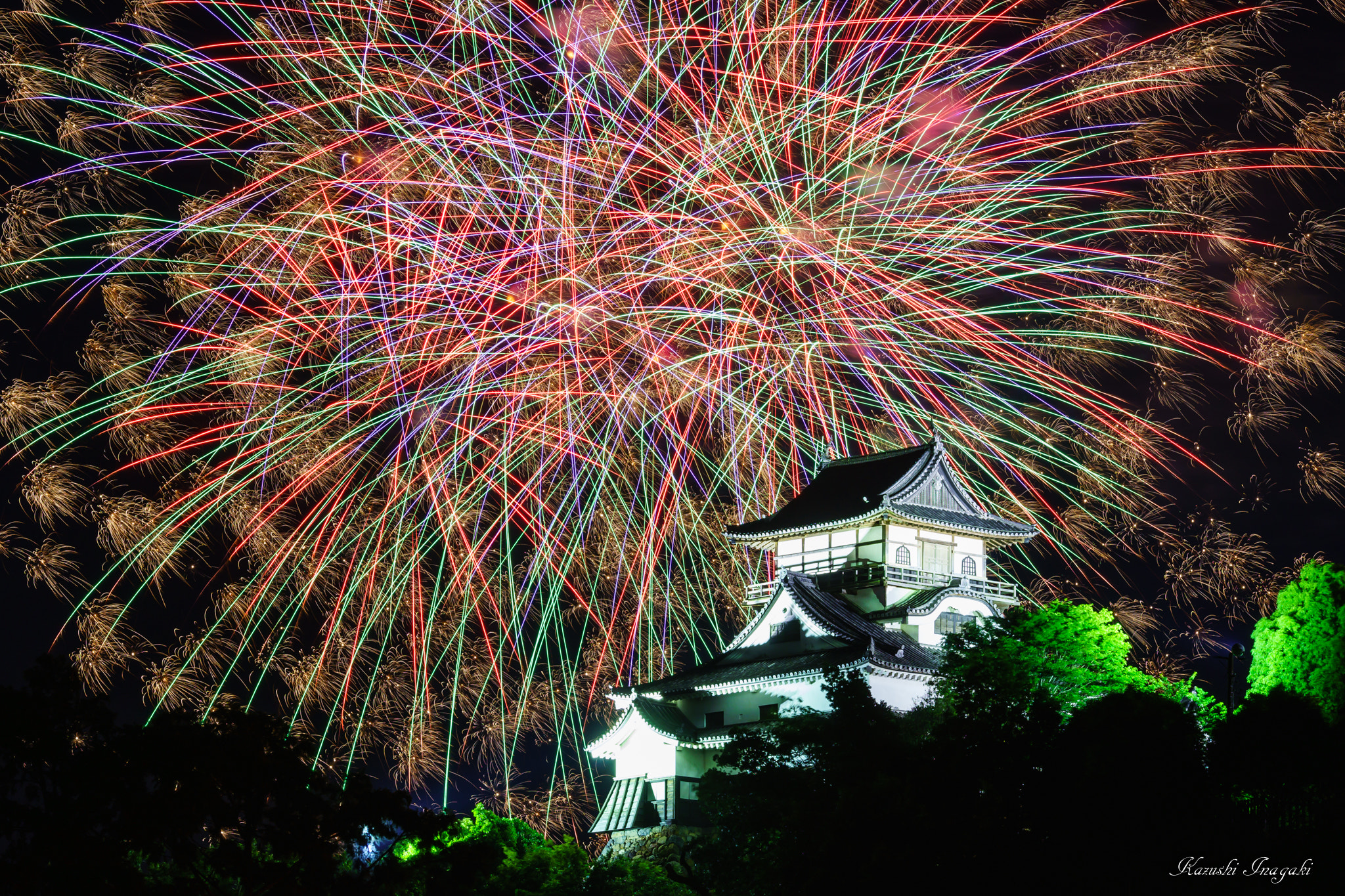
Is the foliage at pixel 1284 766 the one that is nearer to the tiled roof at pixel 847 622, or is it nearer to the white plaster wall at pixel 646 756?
the tiled roof at pixel 847 622

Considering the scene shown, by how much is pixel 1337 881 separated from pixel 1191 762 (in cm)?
234

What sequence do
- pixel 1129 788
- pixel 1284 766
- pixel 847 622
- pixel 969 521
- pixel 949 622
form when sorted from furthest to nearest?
1. pixel 969 521
2. pixel 949 622
3. pixel 847 622
4. pixel 1129 788
5. pixel 1284 766

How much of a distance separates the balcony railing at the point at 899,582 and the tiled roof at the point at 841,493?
155cm

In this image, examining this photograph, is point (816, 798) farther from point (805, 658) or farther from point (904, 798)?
point (805, 658)

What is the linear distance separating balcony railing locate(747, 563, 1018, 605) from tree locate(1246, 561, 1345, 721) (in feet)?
46.8

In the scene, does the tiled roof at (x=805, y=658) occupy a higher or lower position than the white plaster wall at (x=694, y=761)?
higher

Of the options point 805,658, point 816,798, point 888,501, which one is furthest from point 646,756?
point 816,798

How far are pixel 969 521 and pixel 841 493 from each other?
12.1 feet

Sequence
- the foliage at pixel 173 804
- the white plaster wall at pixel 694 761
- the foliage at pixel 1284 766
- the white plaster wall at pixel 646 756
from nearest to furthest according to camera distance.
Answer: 1. the foliage at pixel 173 804
2. the foliage at pixel 1284 766
3. the white plaster wall at pixel 694 761
4. the white plaster wall at pixel 646 756

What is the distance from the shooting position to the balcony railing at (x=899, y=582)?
128 feet

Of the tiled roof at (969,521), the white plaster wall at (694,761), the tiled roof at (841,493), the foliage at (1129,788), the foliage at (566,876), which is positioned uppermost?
the tiled roof at (841,493)

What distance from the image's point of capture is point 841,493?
41.5 meters

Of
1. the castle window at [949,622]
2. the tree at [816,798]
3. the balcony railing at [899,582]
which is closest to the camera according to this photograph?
the tree at [816,798]

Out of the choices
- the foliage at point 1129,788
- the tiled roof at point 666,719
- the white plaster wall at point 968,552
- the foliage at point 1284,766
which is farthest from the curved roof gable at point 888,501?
the foliage at point 1284,766
